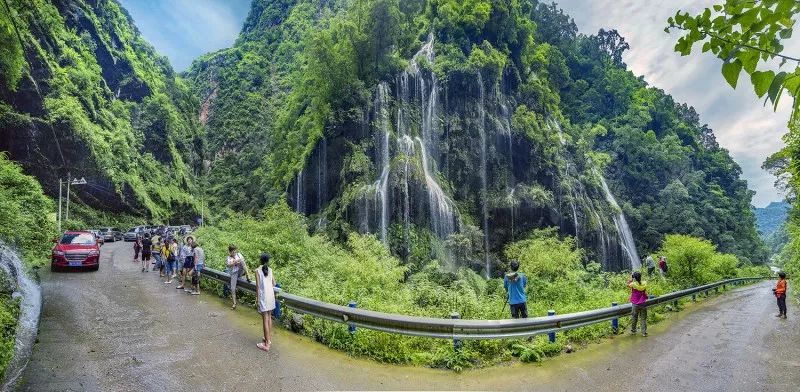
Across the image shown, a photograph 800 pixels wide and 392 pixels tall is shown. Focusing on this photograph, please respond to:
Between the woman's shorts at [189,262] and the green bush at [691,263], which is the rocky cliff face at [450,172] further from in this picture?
the woman's shorts at [189,262]

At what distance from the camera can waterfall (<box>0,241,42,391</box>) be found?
18.6 feet

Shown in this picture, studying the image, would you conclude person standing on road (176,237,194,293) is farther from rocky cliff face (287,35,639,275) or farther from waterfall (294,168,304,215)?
waterfall (294,168,304,215)

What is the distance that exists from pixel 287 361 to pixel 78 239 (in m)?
15.9

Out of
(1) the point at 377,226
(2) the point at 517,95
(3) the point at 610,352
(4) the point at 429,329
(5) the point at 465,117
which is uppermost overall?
(2) the point at 517,95

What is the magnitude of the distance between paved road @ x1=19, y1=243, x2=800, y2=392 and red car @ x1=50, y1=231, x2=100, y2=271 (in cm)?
702

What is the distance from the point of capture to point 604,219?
148 ft

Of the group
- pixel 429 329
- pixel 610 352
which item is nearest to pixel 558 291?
pixel 610 352

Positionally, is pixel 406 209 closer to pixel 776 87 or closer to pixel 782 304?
pixel 782 304

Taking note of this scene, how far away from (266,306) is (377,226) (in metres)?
24.4

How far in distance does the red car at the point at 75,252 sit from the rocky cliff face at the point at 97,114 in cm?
966

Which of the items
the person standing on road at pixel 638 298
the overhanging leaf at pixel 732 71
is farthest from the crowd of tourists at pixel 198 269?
the person standing on road at pixel 638 298

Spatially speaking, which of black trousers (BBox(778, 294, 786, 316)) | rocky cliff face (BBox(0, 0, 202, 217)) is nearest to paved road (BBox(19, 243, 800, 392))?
black trousers (BBox(778, 294, 786, 316))

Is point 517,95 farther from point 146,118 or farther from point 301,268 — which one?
point 146,118


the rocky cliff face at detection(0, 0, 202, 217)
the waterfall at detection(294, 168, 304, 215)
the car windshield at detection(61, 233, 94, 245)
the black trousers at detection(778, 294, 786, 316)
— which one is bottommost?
the black trousers at detection(778, 294, 786, 316)
